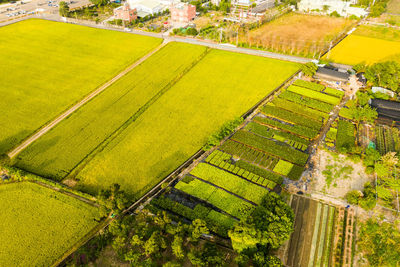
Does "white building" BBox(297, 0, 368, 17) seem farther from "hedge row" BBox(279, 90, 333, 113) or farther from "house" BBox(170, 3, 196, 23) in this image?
"hedge row" BBox(279, 90, 333, 113)

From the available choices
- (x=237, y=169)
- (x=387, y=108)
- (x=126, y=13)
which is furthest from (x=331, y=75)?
(x=126, y=13)

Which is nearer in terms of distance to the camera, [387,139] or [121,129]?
[387,139]

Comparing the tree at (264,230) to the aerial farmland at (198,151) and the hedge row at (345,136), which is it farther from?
the hedge row at (345,136)

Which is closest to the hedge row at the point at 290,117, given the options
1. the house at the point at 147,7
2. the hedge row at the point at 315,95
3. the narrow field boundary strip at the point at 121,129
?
the hedge row at the point at 315,95

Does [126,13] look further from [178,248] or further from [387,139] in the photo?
[178,248]

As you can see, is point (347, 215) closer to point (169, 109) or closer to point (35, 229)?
point (169, 109)

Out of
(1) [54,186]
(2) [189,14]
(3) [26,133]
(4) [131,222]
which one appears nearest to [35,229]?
(1) [54,186]
